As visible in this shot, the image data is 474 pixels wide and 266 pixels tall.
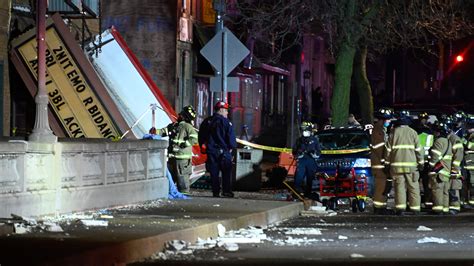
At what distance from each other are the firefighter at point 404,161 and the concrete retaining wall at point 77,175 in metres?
4.13

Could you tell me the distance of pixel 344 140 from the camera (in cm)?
2289

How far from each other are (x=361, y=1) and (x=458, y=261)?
2179 cm

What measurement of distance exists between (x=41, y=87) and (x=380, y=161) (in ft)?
23.1

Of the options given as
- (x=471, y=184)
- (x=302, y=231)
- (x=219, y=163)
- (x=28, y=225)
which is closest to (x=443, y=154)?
(x=471, y=184)

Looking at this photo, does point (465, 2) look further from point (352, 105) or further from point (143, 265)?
point (143, 265)

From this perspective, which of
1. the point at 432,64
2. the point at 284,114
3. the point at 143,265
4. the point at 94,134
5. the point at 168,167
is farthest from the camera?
the point at 432,64

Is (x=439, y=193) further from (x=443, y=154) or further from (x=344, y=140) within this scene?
(x=344, y=140)

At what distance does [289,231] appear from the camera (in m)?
15.0

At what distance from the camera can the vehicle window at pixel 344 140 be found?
22.5 metres

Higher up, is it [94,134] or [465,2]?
[465,2]

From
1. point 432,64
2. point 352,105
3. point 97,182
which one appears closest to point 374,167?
Answer: point 97,182

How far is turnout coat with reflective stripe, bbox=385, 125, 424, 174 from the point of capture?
18.4 meters

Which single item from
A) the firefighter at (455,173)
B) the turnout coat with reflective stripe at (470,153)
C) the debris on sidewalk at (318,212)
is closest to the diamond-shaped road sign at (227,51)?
the debris on sidewalk at (318,212)

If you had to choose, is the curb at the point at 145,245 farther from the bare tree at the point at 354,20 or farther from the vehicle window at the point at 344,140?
the bare tree at the point at 354,20
